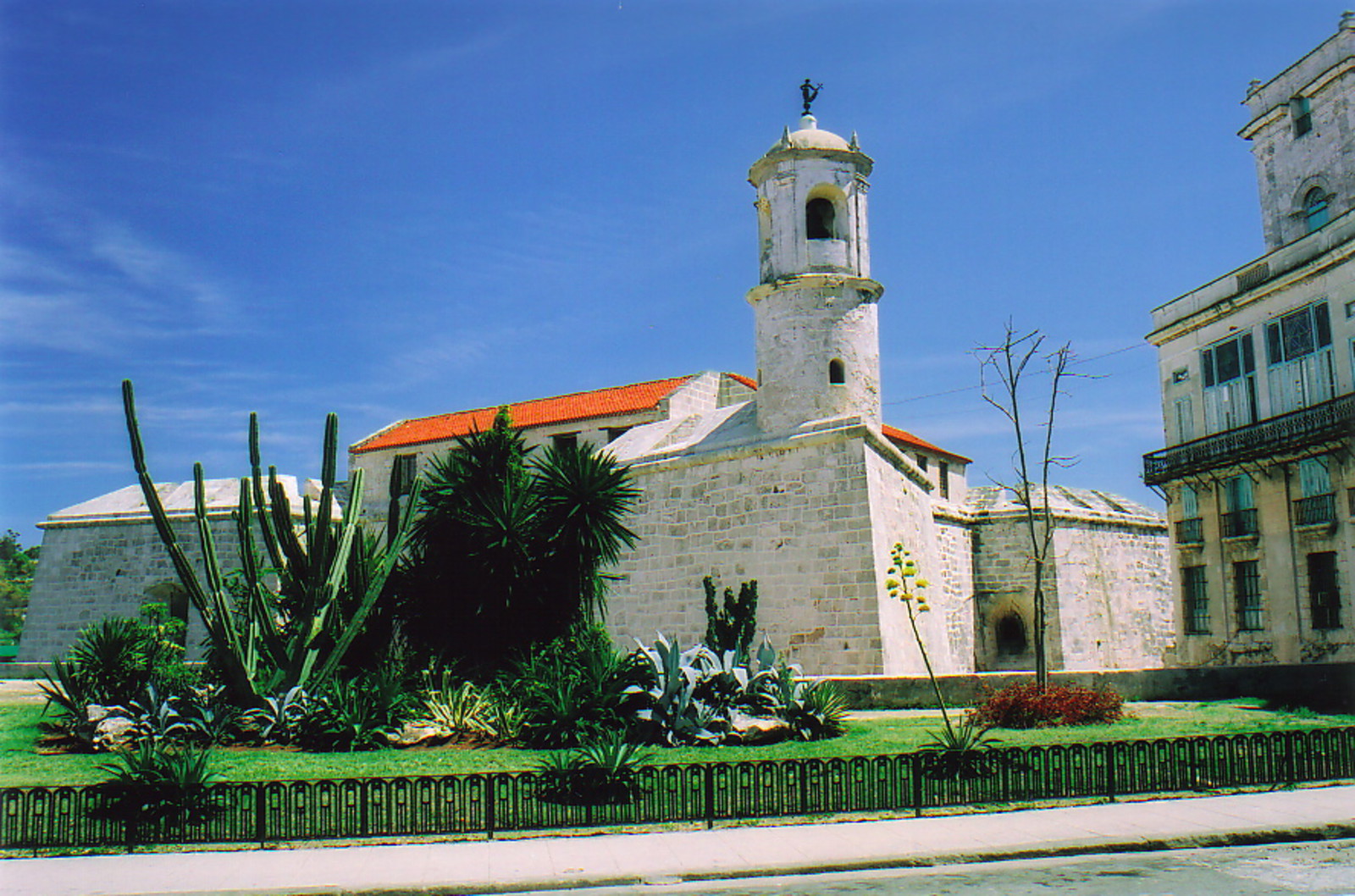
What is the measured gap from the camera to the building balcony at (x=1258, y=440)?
2162 centimetres

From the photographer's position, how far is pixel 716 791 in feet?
32.9

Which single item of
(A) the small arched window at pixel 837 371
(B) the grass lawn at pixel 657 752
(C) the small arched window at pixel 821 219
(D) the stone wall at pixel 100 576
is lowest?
(B) the grass lawn at pixel 657 752

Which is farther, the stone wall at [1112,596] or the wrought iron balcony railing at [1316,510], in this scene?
the stone wall at [1112,596]

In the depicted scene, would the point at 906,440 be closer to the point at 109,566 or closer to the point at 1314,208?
the point at 1314,208

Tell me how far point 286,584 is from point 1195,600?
21.1m

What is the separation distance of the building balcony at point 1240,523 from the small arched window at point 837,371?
9.59m

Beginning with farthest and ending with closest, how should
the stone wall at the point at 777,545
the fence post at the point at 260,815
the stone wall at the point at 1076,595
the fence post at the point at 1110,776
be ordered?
the stone wall at the point at 1076,595 → the stone wall at the point at 777,545 → the fence post at the point at 1110,776 → the fence post at the point at 260,815

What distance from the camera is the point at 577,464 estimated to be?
17.3 m

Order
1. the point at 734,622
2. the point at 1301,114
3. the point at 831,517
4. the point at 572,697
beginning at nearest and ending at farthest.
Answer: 1. the point at 572,697
2. the point at 734,622
3. the point at 831,517
4. the point at 1301,114

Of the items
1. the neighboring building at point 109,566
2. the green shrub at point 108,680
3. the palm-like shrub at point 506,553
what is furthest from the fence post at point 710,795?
the neighboring building at point 109,566

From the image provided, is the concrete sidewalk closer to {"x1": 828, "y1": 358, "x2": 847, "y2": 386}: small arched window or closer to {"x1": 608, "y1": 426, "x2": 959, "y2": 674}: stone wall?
{"x1": 608, "y1": 426, "x2": 959, "y2": 674}: stone wall

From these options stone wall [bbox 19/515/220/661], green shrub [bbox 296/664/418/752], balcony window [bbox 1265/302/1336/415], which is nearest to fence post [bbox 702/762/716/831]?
green shrub [bbox 296/664/418/752]

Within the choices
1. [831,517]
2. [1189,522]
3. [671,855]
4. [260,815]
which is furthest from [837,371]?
[260,815]

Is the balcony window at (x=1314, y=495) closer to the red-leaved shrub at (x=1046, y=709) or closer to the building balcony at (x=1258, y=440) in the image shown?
the building balcony at (x=1258, y=440)
